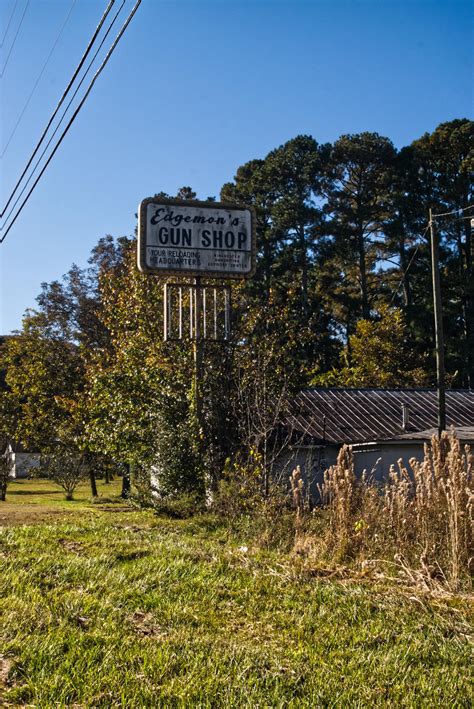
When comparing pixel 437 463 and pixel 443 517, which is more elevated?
pixel 437 463

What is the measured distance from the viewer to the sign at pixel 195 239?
17.8m

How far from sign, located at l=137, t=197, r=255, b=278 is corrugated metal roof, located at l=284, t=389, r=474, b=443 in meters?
7.41

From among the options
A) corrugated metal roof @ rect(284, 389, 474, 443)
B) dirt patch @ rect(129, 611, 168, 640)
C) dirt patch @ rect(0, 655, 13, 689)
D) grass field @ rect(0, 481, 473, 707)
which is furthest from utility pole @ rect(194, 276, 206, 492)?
dirt patch @ rect(0, 655, 13, 689)

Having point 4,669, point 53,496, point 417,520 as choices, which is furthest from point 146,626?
point 53,496

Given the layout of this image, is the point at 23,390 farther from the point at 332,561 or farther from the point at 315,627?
the point at 315,627

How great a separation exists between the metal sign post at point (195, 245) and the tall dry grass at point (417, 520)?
8564mm

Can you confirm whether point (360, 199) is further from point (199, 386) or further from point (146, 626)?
point (146, 626)

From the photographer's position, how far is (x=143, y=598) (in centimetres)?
699

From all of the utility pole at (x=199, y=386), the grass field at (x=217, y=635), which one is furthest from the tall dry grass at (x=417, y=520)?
the utility pole at (x=199, y=386)

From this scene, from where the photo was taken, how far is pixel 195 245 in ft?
58.9

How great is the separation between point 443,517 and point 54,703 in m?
5.17

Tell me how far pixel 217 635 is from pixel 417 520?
350 cm

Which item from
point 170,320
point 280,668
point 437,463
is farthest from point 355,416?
point 280,668

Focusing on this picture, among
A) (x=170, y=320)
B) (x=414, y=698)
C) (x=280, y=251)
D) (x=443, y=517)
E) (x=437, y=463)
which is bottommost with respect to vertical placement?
(x=414, y=698)
